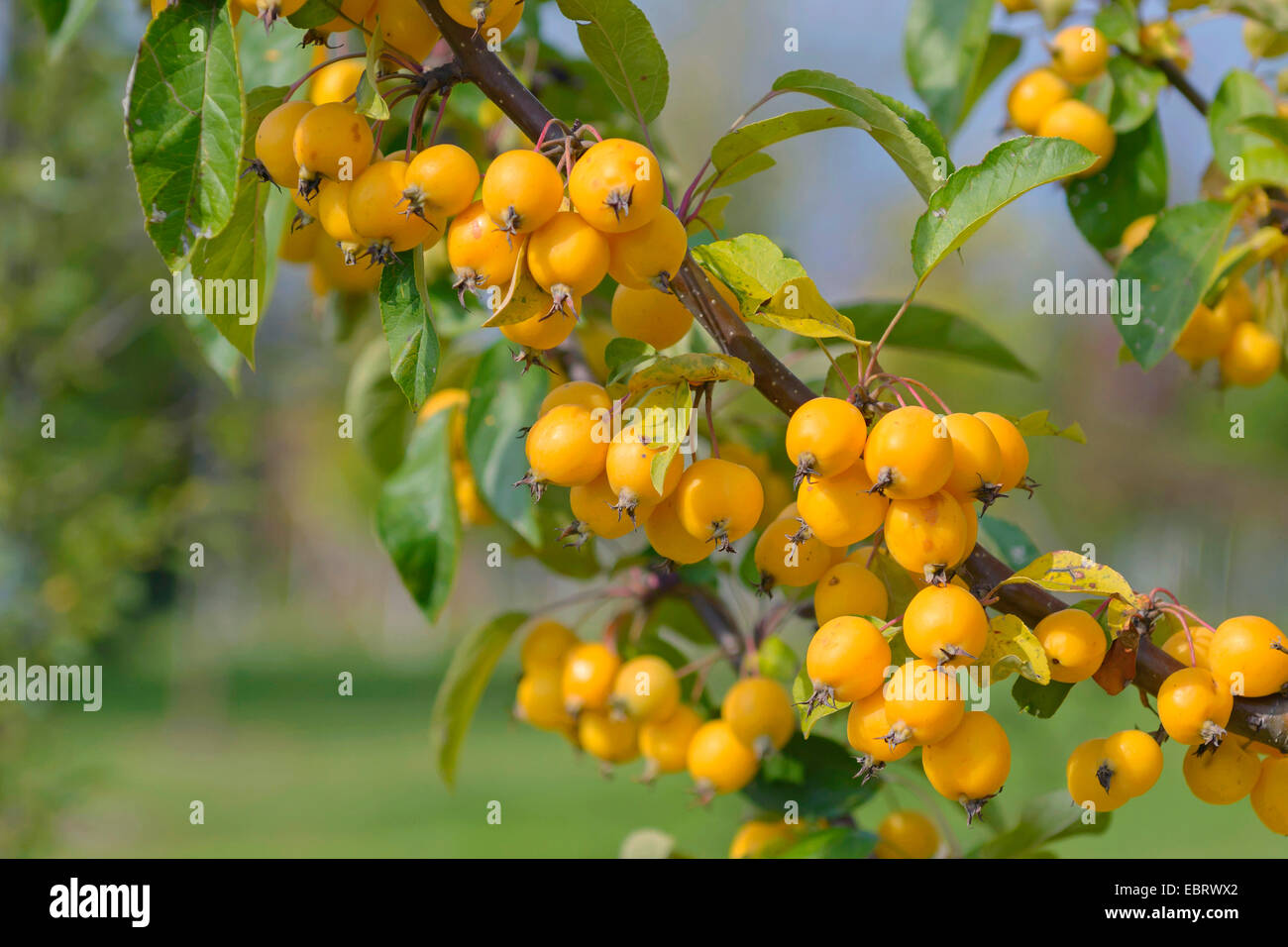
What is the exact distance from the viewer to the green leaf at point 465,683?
1867 millimetres

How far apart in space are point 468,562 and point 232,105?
709 inches

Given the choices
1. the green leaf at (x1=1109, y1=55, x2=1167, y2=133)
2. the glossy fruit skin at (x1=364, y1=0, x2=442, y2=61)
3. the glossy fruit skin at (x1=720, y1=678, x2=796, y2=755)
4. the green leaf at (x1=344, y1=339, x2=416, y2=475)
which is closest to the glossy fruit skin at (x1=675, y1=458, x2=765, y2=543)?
the glossy fruit skin at (x1=364, y1=0, x2=442, y2=61)

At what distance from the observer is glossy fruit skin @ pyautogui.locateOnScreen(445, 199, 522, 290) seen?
875 millimetres

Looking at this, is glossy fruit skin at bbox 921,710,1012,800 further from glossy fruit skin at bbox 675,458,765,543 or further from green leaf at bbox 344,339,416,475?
green leaf at bbox 344,339,416,475

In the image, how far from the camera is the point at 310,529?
2125 centimetres

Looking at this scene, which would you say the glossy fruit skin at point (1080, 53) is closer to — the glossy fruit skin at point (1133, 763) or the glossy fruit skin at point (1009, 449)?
the glossy fruit skin at point (1009, 449)

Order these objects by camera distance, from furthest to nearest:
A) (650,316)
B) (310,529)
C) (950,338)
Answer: (310,529) → (950,338) → (650,316)

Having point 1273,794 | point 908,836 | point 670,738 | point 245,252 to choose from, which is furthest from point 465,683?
point 1273,794

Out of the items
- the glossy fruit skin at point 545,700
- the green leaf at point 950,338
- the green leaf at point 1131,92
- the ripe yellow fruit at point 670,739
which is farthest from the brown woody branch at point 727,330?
the green leaf at point 1131,92

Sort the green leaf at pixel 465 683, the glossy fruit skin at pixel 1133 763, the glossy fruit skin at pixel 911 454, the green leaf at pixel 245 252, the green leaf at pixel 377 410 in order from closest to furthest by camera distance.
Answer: the glossy fruit skin at pixel 911 454
the glossy fruit skin at pixel 1133 763
the green leaf at pixel 245 252
the green leaf at pixel 465 683
the green leaf at pixel 377 410

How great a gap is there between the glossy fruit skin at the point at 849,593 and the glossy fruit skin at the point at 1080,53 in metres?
1.11

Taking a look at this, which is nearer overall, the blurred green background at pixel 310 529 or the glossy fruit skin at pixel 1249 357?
the glossy fruit skin at pixel 1249 357

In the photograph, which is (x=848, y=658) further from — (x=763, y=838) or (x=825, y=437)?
(x=763, y=838)

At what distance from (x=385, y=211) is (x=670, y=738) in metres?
1.01
